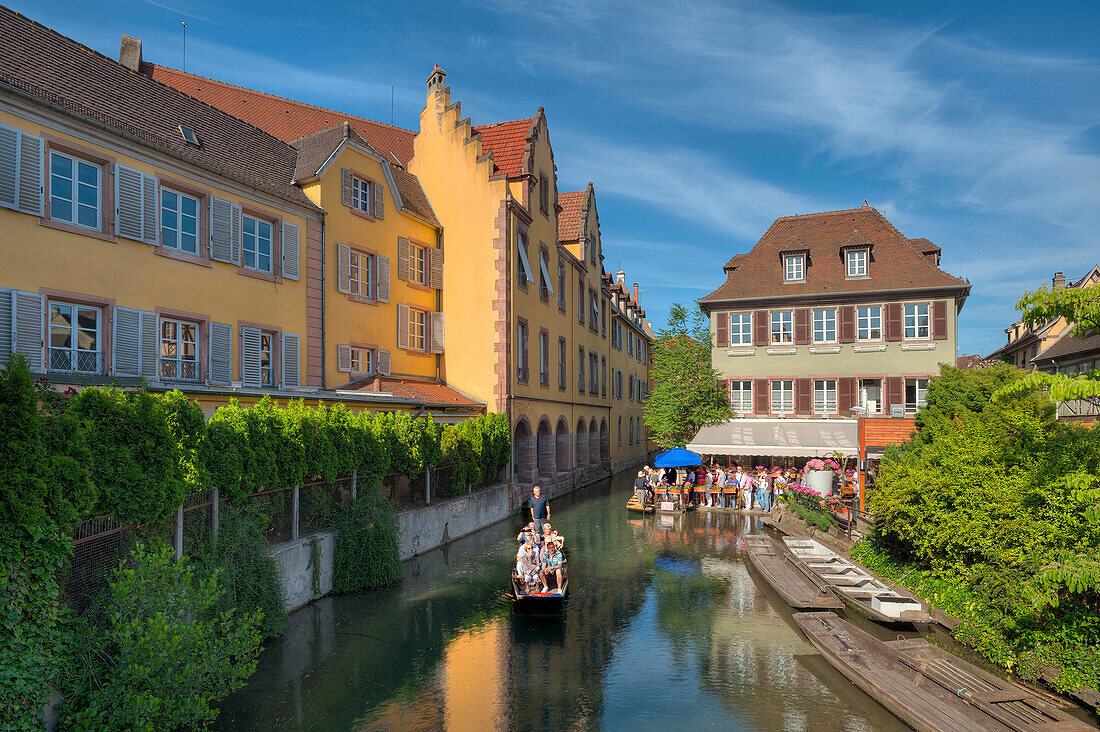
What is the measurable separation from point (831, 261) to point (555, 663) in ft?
85.1

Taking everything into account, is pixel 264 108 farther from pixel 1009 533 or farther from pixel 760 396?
pixel 1009 533

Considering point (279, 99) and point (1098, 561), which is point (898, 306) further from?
point (279, 99)

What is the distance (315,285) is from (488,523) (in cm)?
977

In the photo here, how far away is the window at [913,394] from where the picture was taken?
2970 centimetres

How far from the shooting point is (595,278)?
42312 mm

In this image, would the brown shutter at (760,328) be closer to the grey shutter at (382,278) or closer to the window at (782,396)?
the window at (782,396)

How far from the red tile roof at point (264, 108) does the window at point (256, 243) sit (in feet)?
32.6

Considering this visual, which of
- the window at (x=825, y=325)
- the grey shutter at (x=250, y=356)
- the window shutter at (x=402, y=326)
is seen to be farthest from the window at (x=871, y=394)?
the grey shutter at (x=250, y=356)

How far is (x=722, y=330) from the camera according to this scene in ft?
107

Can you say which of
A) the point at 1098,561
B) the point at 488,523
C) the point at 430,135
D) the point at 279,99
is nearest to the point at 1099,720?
the point at 1098,561

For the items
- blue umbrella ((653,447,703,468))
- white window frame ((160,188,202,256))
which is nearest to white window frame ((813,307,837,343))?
blue umbrella ((653,447,703,468))

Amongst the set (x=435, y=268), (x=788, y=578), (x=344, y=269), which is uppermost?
(x=435, y=268)

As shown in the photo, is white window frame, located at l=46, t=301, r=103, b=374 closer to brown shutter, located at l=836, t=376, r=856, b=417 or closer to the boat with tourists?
the boat with tourists

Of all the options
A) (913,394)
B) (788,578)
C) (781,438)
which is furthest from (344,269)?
(913,394)
